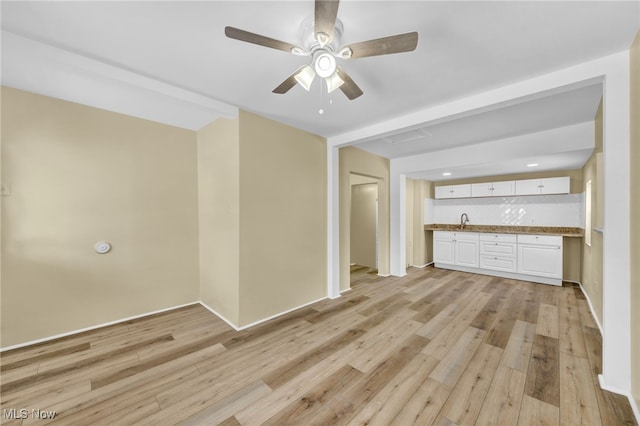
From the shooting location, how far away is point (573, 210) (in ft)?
14.9

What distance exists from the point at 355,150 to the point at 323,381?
356 cm

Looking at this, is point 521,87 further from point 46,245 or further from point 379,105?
point 46,245

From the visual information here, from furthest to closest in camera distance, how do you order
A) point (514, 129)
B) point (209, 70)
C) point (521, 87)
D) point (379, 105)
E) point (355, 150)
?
point (355, 150) → point (514, 129) → point (379, 105) → point (521, 87) → point (209, 70)

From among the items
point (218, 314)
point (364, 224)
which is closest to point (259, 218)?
point (218, 314)

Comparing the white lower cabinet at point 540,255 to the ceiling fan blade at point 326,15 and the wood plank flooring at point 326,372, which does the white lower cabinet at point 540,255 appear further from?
the ceiling fan blade at point 326,15

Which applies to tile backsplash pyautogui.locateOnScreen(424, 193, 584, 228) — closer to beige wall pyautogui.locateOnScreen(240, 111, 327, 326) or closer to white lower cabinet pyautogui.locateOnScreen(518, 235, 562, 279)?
white lower cabinet pyautogui.locateOnScreen(518, 235, 562, 279)

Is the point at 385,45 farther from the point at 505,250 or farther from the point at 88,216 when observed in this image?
the point at 505,250

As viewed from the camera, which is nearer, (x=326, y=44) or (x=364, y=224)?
(x=326, y=44)

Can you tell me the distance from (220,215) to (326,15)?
8.24 feet

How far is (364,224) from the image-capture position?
6.00 metres

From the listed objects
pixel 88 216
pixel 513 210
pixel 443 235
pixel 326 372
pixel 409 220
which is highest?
pixel 513 210

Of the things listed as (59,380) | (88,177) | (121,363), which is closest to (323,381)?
(121,363)

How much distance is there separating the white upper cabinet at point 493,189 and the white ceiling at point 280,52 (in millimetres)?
2428

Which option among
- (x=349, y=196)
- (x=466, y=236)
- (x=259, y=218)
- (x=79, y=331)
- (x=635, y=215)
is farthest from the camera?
(x=466, y=236)
